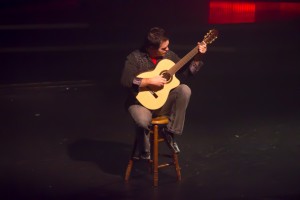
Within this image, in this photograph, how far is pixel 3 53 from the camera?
1124 cm

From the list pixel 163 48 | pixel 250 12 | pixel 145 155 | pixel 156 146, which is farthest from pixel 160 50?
pixel 250 12

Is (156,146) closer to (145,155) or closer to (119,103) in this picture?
(145,155)

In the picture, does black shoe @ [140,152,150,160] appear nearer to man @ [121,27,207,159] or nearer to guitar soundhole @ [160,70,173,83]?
man @ [121,27,207,159]

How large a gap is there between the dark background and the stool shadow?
1 cm

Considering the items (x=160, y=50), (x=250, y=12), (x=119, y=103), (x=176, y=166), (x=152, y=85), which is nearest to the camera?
(x=152, y=85)

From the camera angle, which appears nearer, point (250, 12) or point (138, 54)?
point (138, 54)

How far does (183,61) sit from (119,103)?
351 cm

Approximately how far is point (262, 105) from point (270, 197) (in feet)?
10.9

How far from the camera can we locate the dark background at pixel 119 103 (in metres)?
5.79

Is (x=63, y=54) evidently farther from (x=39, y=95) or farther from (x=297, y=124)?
(x=297, y=124)

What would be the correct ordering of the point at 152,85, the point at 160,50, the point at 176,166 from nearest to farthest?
the point at 152,85
the point at 160,50
the point at 176,166

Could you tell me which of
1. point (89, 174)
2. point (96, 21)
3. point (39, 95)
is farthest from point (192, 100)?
point (96, 21)

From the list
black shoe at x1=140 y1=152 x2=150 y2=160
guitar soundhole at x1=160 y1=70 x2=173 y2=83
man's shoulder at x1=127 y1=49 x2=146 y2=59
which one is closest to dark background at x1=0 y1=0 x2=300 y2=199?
black shoe at x1=140 y1=152 x2=150 y2=160

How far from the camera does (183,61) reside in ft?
18.0
